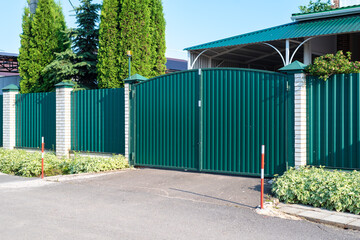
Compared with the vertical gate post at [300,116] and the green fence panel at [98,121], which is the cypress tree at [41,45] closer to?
the green fence panel at [98,121]

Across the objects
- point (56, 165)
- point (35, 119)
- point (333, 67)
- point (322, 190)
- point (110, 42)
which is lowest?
point (56, 165)

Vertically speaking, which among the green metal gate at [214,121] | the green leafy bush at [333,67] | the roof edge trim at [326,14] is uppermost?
the roof edge trim at [326,14]

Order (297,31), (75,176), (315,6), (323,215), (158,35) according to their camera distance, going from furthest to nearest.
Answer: (315,6), (158,35), (297,31), (75,176), (323,215)

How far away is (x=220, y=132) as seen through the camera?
948cm

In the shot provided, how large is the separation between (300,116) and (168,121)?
11.6 ft

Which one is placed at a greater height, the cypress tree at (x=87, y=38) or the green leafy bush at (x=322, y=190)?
the cypress tree at (x=87, y=38)

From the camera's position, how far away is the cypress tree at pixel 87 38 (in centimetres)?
1658

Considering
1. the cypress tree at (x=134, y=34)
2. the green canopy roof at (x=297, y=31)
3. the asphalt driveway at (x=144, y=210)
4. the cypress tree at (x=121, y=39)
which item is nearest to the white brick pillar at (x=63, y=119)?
the cypress tree at (x=121, y=39)

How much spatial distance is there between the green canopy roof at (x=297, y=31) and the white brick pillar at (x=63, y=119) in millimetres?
6797

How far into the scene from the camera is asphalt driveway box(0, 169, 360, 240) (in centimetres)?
535

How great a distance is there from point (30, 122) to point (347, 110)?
1057cm

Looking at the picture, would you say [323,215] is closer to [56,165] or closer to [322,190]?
[322,190]

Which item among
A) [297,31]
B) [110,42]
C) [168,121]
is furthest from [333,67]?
[110,42]

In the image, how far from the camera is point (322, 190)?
6473 mm
